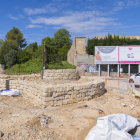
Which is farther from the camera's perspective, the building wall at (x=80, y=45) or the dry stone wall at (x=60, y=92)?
the building wall at (x=80, y=45)

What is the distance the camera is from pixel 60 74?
14117mm

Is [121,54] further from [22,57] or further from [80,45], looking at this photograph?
[22,57]

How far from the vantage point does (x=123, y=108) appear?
6438mm

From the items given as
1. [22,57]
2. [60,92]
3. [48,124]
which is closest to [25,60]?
[22,57]

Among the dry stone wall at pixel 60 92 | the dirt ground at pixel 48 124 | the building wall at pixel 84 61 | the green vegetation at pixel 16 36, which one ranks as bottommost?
the dirt ground at pixel 48 124

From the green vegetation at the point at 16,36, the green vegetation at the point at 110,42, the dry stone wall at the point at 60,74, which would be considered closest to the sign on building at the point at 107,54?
the green vegetation at the point at 110,42

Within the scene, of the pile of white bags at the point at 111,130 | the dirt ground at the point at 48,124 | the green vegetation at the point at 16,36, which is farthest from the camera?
the green vegetation at the point at 16,36

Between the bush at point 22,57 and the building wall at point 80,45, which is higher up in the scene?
the building wall at point 80,45

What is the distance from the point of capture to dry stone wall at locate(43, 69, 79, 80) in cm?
1413

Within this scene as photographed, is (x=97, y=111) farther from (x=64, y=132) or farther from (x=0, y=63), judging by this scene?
(x=0, y=63)

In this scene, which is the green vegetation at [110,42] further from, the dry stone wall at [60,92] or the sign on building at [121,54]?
the dry stone wall at [60,92]

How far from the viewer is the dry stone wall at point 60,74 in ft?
46.4

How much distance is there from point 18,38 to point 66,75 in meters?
33.7

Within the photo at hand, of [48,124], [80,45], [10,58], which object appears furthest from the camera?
[80,45]
